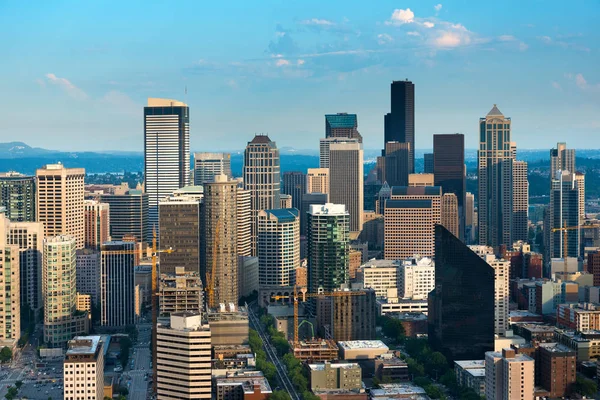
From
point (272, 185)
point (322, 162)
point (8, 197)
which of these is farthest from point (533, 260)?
point (322, 162)

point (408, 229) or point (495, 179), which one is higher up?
point (495, 179)

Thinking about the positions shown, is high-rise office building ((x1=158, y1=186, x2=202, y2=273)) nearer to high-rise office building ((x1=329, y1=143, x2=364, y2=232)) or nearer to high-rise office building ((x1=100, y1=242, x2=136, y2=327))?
high-rise office building ((x1=100, y1=242, x2=136, y2=327))

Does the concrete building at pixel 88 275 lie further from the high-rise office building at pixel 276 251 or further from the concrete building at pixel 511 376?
the concrete building at pixel 511 376

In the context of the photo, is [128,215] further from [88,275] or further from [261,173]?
[88,275]

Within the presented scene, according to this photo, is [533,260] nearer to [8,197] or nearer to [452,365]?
[452,365]

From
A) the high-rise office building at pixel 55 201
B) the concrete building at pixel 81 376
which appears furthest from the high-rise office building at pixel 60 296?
the concrete building at pixel 81 376

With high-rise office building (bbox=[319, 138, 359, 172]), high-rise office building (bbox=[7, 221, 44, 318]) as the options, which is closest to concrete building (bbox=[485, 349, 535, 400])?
high-rise office building (bbox=[7, 221, 44, 318])

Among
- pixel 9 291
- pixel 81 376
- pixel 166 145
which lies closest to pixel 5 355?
pixel 9 291
